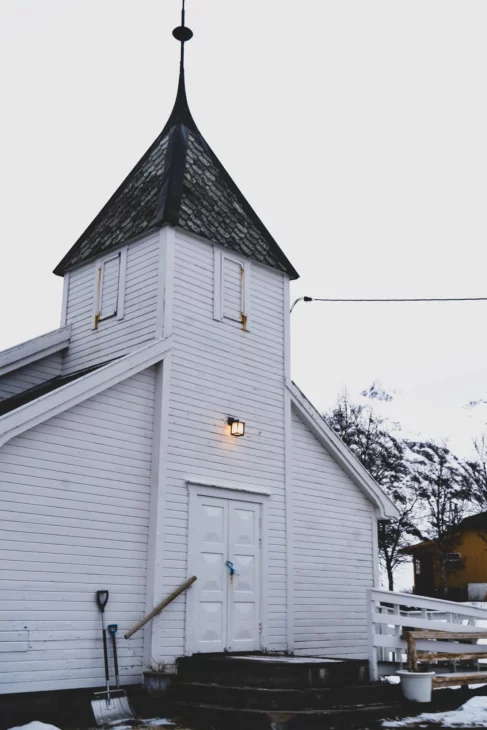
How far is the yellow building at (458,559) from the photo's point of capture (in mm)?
44688

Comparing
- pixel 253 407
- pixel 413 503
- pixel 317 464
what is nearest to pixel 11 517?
pixel 253 407

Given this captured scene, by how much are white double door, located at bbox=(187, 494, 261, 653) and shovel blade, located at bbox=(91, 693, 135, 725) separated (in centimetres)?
143

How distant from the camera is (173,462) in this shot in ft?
35.9

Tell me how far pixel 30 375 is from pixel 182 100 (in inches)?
232

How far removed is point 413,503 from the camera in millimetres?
42625

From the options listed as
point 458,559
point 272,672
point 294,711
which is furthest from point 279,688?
point 458,559

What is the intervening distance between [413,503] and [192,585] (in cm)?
3374

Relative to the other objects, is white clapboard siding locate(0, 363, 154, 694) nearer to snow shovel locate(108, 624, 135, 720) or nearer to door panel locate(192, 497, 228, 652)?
snow shovel locate(108, 624, 135, 720)

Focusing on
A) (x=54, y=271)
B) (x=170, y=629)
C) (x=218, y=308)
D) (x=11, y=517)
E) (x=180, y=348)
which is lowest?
(x=170, y=629)

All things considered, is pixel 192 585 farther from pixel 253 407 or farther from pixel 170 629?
pixel 253 407

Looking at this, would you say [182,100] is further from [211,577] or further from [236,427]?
[211,577]

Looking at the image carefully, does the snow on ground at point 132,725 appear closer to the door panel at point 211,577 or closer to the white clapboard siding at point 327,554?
the door panel at point 211,577

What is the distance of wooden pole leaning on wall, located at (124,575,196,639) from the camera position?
9836 mm

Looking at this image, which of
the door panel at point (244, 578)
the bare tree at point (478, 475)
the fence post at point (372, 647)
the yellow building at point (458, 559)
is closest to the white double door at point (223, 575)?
the door panel at point (244, 578)
